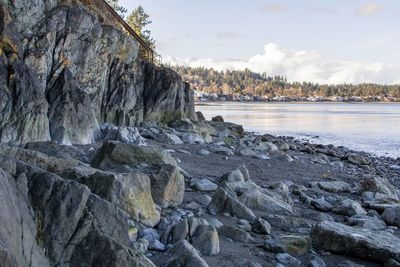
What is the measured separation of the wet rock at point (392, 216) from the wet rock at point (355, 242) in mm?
2701

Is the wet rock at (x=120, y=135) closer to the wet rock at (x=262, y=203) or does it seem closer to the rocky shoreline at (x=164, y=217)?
the rocky shoreline at (x=164, y=217)

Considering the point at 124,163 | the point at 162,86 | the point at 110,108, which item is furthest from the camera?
the point at 162,86

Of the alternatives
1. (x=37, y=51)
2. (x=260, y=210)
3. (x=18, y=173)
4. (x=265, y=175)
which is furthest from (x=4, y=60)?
(x=18, y=173)

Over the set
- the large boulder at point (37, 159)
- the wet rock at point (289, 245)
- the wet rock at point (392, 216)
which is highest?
the large boulder at point (37, 159)

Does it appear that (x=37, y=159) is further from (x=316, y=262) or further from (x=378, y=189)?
(x=378, y=189)

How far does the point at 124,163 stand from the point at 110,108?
21.2 m

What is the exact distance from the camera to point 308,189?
1413 centimetres

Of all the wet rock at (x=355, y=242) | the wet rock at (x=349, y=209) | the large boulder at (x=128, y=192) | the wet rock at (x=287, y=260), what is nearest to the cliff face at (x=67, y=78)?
the large boulder at (x=128, y=192)

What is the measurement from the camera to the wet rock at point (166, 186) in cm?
873

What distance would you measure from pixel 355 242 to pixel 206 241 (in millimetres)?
2588

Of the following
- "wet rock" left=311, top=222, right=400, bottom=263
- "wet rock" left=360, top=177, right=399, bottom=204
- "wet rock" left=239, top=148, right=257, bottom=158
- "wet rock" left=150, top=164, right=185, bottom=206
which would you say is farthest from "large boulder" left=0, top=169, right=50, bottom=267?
"wet rock" left=239, top=148, right=257, bottom=158

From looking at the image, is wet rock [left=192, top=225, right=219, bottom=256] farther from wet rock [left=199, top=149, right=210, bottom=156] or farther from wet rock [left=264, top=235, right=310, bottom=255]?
wet rock [left=199, top=149, right=210, bottom=156]

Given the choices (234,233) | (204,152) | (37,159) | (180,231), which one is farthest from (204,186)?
(204,152)

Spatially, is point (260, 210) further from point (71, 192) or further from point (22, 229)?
point (22, 229)
